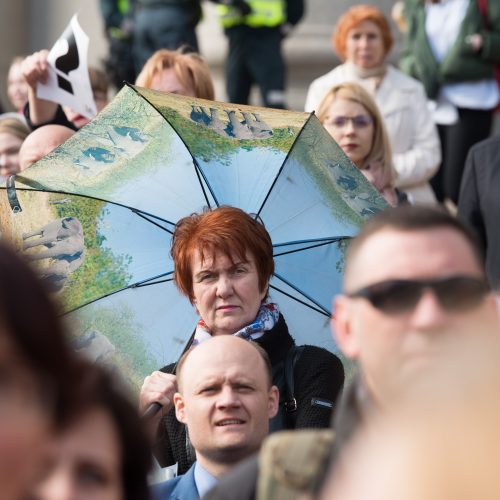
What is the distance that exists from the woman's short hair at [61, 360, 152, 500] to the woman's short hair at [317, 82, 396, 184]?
4.24 metres

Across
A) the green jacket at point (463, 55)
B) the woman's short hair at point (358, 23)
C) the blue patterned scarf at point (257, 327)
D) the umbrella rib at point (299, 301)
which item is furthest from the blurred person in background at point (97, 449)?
the green jacket at point (463, 55)

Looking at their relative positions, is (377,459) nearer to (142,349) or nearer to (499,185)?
(142,349)

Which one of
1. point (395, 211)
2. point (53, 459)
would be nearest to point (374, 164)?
point (395, 211)

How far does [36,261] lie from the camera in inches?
186

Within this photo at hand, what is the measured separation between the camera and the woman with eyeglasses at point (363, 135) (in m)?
6.43

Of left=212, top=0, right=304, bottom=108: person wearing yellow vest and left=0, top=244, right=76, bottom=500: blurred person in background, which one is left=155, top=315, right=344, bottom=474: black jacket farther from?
left=212, top=0, right=304, bottom=108: person wearing yellow vest

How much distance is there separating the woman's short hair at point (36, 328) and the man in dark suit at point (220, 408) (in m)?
1.95

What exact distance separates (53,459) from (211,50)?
11.0m

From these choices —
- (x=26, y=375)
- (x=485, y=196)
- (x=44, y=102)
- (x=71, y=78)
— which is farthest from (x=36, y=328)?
(x=44, y=102)

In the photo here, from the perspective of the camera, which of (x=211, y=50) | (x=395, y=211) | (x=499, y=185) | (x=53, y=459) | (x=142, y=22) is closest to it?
(x=53, y=459)

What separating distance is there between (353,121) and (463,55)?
2.47 metres

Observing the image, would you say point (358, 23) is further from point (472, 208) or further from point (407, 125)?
point (472, 208)

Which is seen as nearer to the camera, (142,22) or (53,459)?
(53,459)

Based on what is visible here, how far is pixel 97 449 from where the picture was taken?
2105 mm
